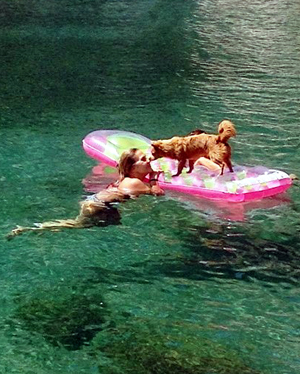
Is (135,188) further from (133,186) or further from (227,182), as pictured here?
(227,182)

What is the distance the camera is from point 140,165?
21.6ft

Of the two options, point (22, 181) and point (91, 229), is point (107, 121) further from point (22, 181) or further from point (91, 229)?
point (91, 229)

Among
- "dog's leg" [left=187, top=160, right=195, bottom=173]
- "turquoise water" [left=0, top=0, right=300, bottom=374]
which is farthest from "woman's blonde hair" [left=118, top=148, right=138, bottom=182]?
"dog's leg" [left=187, top=160, right=195, bottom=173]

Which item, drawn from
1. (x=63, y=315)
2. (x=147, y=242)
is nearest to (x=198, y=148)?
(x=147, y=242)

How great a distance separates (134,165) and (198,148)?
1.78ft

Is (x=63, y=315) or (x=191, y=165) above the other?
(x=191, y=165)

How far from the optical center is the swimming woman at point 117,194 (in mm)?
6469

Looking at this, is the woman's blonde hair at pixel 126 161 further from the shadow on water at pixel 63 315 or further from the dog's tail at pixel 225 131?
the shadow on water at pixel 63 315

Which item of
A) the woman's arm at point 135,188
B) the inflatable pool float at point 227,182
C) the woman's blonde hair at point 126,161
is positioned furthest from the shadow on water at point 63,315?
the inflatable pool float at point 227,182

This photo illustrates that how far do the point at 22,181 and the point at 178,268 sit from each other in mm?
2404

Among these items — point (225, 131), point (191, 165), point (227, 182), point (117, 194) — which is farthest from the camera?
point (191, 165)

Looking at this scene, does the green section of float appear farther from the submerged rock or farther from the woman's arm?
the submerged rock

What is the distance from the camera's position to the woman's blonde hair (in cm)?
653

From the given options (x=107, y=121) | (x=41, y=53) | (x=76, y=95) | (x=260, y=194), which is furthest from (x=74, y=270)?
(x=41, y=53)
